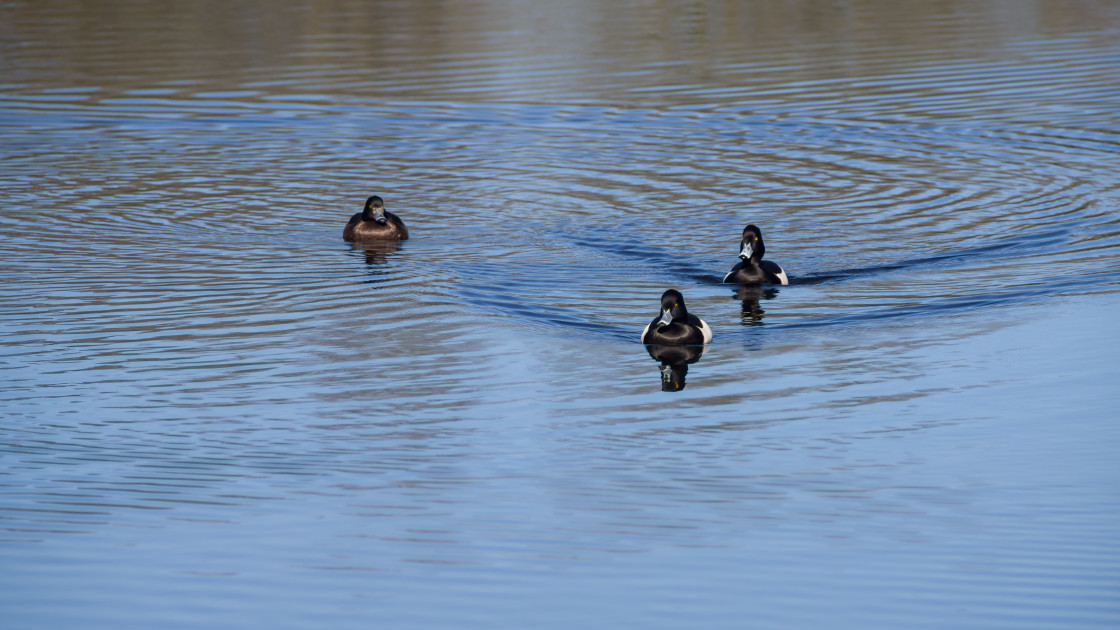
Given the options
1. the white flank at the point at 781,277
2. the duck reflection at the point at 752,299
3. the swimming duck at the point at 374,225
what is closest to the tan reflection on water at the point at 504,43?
Result: the swimming duck at the point at 374,225

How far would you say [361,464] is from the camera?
10711mm

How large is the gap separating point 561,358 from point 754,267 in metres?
3.79

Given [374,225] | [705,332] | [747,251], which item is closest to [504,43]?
[374,225]

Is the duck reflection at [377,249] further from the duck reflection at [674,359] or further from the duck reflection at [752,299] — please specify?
the duck reflection at [674,359]

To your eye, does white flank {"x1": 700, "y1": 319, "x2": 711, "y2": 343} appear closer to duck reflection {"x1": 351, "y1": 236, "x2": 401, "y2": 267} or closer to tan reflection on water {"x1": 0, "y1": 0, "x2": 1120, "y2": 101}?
duck reflection {"x1": 351, "y1": 236, "x2": 401, "y2": 267}

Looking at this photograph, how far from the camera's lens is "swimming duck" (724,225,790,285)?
1667 cm

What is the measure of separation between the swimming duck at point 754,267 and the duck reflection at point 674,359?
2.47 meters

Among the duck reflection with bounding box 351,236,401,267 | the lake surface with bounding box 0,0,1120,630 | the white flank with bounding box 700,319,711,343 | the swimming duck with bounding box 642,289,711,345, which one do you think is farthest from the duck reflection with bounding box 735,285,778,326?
the duck reflection with bounding box 351,236,401,267

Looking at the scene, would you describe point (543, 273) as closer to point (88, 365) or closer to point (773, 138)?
point (88, 365)

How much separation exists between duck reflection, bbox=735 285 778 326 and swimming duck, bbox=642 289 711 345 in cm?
115

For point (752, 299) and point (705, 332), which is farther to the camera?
point (752, 299)

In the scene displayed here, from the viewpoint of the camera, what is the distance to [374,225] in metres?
19.0

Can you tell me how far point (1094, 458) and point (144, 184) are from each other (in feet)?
55.0

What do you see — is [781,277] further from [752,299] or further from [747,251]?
[752,299]
